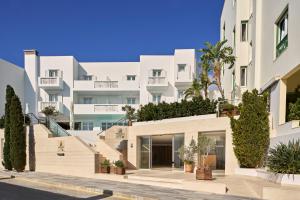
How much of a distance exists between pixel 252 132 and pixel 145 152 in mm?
8336

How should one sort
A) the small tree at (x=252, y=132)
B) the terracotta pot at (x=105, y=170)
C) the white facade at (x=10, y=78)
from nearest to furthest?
1. the small tree at (x=252, y=132)
2. the terracotta pot at (x=105, y=170)
3. the white facade at (x=10, y=78)

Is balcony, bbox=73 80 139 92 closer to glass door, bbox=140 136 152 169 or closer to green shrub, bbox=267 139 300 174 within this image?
glass door, bbox=140 136 152 169

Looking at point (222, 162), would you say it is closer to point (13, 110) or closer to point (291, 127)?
point (291, 127)

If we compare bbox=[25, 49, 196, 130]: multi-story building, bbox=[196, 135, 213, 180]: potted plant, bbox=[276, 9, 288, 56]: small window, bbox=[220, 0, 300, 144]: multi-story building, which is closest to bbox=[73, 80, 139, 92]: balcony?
bbox=[25, 49, 196, 130]: multi-story building

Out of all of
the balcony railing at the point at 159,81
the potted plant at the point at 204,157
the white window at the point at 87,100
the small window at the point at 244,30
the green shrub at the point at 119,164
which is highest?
the small window at the point at 244,30

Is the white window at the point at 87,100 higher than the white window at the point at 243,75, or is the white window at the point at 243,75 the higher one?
the white window at the point at 243,75

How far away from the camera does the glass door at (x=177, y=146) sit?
18.6m

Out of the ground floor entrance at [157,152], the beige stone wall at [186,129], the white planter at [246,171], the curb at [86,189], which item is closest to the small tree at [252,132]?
the white planter at [246,171]

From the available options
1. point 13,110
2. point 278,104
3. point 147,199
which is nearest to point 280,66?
point 278,104

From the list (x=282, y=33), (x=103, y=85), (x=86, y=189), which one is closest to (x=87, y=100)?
(x=103, y=85)

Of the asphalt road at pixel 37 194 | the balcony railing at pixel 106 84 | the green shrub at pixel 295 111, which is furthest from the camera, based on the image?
the balcony railing at pixel 106 84

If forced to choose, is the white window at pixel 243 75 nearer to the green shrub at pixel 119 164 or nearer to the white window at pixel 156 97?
the green shrub at pixel 119 164

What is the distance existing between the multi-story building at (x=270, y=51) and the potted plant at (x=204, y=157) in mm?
3280

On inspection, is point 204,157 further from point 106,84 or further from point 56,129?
Answer: point 106,84
